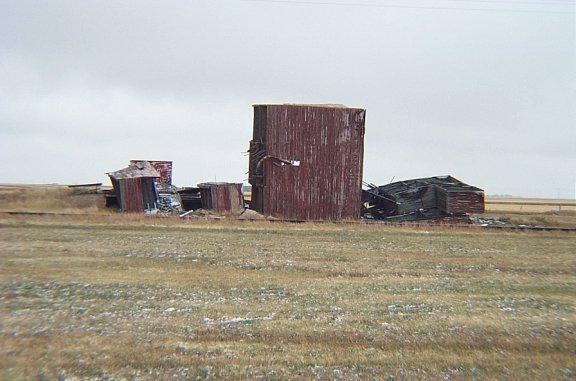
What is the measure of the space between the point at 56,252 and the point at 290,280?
754 centimetres

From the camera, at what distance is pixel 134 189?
106ft

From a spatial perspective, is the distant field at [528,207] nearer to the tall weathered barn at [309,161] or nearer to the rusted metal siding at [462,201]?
the rusted metal siding at [462,201]

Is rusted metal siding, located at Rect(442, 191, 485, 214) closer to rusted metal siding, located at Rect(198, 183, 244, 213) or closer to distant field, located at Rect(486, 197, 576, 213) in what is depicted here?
rusted metal siding, located at Rect(198, 183, 244, 213)

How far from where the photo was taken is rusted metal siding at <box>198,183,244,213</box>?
33531mm

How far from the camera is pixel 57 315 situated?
8953mm

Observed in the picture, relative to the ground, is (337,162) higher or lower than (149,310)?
higher

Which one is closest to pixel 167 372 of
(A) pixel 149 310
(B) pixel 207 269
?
(A) pixel 149 310

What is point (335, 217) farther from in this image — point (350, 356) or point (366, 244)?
point (350, 356)

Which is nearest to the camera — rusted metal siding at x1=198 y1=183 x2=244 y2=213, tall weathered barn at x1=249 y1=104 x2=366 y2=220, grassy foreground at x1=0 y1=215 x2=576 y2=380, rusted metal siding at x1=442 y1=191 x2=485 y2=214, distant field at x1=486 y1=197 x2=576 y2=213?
grassy foreground at x1=0 y1=215 x2=576 y2=380

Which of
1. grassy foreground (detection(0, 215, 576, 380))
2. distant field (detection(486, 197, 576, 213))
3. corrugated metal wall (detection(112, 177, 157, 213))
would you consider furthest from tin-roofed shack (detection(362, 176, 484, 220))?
distant field (detection(486, 197, 576, 213))

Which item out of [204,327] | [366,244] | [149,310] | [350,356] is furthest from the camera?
[366,244]

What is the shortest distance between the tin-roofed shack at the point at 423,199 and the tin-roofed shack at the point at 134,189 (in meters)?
13.0

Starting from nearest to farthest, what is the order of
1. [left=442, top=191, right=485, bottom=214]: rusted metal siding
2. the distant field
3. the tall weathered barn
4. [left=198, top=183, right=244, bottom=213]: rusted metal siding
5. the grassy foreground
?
the grassy foreground
[left=442, top=191, right=485, bottom=214]: rusted metal siding
the tall weathered barn
[left=198, top=183, right=244, bottom=213]: rusted metal siding
the distant field

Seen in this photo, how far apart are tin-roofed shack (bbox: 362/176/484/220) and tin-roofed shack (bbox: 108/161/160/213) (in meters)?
13.0
